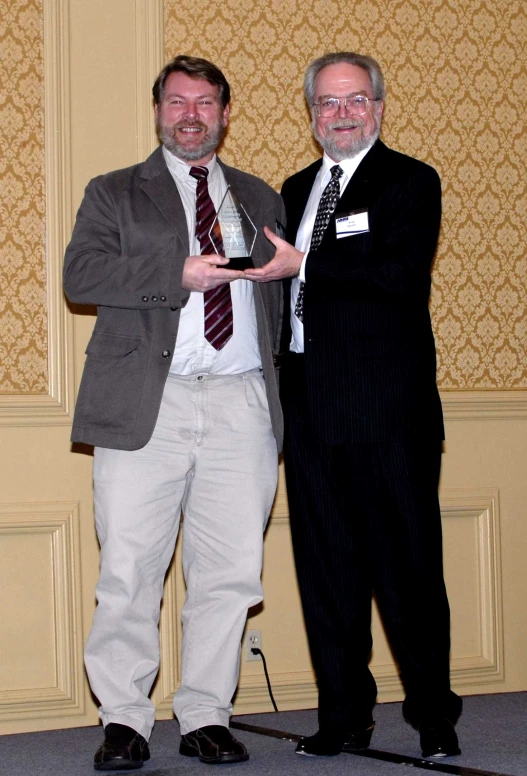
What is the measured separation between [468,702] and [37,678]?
1.57 m

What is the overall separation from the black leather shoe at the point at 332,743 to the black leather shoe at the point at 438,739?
0.20m

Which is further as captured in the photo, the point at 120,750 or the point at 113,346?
the point at 113,346

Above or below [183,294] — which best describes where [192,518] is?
below

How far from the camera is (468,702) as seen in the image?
370 cm

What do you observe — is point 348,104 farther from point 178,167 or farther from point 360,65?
point 178,167

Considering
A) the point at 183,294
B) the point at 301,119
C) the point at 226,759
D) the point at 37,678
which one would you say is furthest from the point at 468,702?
the point at 301,119

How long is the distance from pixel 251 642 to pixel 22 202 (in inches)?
69.8

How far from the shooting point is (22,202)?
346cm

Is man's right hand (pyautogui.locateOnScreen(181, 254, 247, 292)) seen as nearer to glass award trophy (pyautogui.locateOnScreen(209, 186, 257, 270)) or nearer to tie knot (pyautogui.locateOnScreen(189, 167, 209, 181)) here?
glass award trophy (pyautogui.locateOnScreen(209, 186, 257, 270))

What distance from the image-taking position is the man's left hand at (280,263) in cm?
267

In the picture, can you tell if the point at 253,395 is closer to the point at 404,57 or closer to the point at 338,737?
the point at 338,737

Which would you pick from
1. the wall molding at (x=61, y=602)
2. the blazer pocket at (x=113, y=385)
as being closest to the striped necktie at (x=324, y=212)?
the blazer pocket at (x=113, y=385)

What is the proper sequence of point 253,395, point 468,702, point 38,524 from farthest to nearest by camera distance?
point 468,702 → point 38,524 → point 253,395

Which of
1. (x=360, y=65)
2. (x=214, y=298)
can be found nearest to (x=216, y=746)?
(x=214, y=298)
